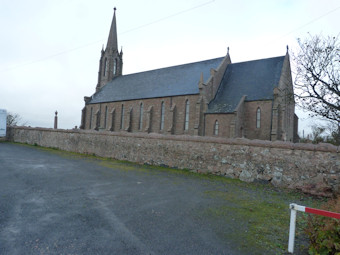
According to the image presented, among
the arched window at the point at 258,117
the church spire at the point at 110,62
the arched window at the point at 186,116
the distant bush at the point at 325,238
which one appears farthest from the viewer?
the church spire at the point at 110,62

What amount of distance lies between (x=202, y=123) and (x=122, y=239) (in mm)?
21984

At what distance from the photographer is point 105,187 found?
8539 millimetres

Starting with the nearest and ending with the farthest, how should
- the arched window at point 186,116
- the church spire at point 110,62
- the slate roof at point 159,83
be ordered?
the arched window at point 186,116, the slate roof at point 159,83, the church spire at point 110,62

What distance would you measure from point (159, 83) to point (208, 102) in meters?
10.1

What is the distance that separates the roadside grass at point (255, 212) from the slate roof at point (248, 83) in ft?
50.3

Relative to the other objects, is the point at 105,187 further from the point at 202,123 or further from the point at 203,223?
the point at 202,123

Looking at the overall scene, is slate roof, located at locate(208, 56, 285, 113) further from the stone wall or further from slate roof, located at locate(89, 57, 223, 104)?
the stone wall

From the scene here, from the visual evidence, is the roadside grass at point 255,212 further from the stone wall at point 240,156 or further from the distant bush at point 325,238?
the stone wall at point 240,156

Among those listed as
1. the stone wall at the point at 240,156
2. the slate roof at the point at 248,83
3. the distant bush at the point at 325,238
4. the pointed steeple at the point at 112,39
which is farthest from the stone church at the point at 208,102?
the distant bush at the point at 325,238

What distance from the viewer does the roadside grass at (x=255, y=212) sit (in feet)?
14.3

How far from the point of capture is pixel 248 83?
26.5 meters

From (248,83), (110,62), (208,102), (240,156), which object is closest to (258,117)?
(248,83)

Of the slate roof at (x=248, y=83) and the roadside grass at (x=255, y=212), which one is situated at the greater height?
the slate roof at (x=248, y=83)

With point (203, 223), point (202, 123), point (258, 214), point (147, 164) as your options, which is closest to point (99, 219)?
point (203, 223)
